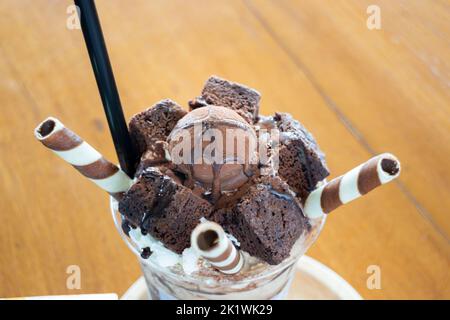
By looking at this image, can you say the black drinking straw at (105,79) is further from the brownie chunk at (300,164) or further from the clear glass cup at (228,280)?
the brownie chunk at (300,164)

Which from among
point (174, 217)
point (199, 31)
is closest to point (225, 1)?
point (199, 31)

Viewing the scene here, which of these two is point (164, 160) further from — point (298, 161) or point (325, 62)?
point (325, 62)

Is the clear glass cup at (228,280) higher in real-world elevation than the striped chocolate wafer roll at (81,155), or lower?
lower

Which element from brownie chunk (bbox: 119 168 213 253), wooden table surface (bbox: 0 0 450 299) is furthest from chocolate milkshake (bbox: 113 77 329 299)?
wooden table surface (bbox: 0 0 450 299)

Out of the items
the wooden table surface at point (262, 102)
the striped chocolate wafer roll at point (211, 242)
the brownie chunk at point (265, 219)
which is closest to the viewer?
the striped chocolate wafer roll at point (211, 242)

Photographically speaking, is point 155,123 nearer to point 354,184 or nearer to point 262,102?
point 354,184

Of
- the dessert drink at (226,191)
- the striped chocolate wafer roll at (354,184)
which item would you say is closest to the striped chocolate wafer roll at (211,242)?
the dessert drink at (226,191)

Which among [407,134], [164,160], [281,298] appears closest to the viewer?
[164,160]

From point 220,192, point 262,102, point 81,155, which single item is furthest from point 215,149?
point 262,102
